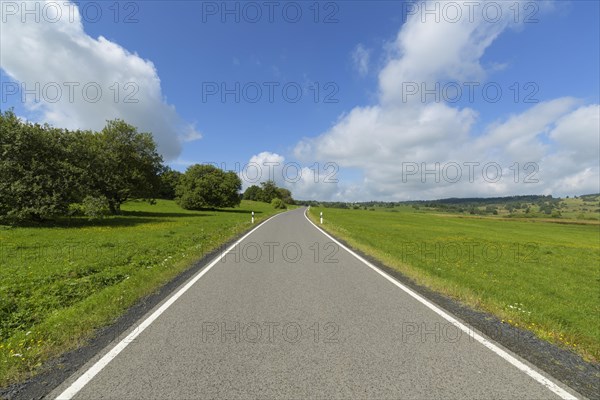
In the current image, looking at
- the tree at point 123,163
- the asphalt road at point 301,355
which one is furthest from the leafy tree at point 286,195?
the asphalt road at point 301,355

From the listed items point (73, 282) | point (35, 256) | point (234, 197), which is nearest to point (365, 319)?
point (73, 282)

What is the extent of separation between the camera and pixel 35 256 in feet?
36.8

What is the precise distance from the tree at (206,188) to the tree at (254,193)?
71.2 meters

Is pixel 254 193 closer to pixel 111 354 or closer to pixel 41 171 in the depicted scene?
pixel 41 171

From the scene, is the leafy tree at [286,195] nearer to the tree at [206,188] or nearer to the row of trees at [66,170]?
the tree at [206,188]

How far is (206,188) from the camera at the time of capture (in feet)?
224

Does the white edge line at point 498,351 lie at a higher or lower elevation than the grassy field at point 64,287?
lower

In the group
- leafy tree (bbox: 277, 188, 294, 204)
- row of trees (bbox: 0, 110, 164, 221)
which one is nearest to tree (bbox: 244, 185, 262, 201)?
leafy tree (bbox: 277, 188, 294, 204)

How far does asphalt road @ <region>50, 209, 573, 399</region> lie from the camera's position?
3.22 m

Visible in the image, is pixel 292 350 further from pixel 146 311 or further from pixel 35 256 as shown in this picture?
pixel 35 256

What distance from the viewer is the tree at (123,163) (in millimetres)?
35062

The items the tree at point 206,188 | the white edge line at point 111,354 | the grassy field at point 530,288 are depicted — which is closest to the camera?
the white edge line at point 111,354

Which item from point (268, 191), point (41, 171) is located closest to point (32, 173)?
point (41, 171)

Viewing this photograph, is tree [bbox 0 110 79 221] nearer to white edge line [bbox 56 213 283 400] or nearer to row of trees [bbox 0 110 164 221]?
row of trees [bbox 0 110 164 221]
